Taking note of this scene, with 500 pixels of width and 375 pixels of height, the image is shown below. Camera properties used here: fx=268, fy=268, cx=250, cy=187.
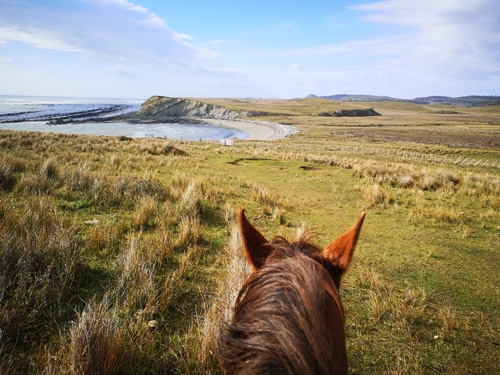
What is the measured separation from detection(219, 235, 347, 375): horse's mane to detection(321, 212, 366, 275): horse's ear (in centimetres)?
33

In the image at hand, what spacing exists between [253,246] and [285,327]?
0.62 m

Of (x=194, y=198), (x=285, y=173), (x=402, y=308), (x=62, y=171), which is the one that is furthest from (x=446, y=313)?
(x=285, y=173)

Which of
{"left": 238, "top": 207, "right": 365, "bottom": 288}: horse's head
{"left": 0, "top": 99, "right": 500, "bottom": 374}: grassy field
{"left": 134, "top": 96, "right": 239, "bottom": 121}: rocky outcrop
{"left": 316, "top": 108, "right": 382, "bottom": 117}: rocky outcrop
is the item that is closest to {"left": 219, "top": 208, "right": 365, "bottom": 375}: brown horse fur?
{"left": 238, "top": 207, "right": 365, "bottom": 288}: horse's head

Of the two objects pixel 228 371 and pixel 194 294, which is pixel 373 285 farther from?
pixel 228 371

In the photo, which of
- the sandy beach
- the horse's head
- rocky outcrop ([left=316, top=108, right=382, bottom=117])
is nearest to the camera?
A: the horse's head

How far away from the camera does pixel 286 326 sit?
899mm

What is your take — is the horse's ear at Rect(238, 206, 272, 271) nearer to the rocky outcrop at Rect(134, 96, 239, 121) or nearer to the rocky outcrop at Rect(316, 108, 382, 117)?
the rocky outcrop at Rect(134, 96, 239, 121)

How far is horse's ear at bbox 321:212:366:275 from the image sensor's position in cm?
143

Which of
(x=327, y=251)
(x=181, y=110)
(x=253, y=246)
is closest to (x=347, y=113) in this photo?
(x=181, y=110)

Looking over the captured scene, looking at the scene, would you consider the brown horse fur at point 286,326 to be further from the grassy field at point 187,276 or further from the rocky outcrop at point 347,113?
the rocky outcrop at point 347,113

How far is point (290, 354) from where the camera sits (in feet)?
2.71

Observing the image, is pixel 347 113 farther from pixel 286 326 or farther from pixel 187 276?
pixel 286 326

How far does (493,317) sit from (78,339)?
526 cm

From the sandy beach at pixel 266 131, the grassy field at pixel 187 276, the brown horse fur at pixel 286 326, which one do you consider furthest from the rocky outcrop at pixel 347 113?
the brown horse fur at pixel 286 326
